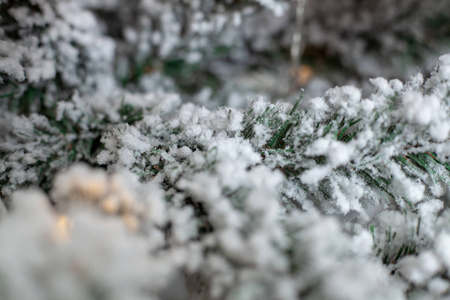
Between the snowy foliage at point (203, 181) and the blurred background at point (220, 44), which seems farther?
the blurred background at point (220, 44)

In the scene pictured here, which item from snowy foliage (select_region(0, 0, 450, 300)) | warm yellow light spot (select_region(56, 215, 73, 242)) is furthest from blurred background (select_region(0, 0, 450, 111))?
warm yellow light spot (select_region(56, 215, 73, 242))

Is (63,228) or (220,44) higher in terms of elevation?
(220,44)

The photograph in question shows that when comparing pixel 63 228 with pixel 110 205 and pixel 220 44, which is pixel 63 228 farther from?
pixel 220 44

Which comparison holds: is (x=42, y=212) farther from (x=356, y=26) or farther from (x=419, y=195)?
(x=356, y=26)

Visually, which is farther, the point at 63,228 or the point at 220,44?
the point at 220,44

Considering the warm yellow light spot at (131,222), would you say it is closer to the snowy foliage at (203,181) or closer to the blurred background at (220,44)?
the snowy foliage at (203,181)

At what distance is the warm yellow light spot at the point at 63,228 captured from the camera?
0.24m

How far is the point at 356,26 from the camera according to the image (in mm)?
988

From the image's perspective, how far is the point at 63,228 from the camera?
0.27 meters

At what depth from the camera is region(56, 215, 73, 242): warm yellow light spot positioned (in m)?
0.24

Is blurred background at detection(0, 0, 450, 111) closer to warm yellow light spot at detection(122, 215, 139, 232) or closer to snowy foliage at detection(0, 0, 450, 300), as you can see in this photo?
snowy foliage at detection(0, 0, 450, 300)

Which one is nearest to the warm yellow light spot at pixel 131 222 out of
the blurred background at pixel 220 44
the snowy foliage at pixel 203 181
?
the snowy foliage at pixel 203 181

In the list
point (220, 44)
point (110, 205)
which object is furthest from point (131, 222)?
point (220, 44)

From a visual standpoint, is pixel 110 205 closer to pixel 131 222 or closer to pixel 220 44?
pixel 131 222
